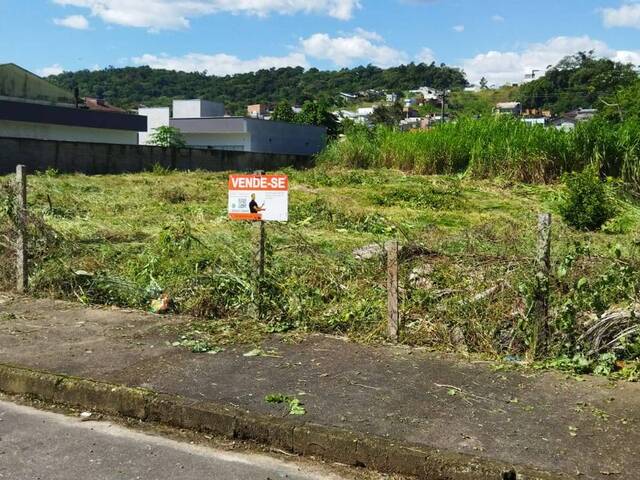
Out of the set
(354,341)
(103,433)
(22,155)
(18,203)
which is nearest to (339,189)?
(22,155)

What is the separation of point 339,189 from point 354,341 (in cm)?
1504

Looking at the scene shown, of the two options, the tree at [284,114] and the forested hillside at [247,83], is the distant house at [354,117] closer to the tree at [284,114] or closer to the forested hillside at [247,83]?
the tree at [284,114]

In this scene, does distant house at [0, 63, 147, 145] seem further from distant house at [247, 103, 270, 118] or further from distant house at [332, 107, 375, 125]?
distant house at [247, 103, 270, 118]

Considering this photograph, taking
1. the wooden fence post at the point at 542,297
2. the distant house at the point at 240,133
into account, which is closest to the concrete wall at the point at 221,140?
the distant house at the point at 240,133

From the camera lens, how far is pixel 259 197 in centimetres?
641

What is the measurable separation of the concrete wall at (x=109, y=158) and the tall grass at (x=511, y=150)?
716 centimetres

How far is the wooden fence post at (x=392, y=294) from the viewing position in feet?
19.0

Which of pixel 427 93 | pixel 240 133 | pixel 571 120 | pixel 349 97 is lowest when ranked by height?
pixel 240 133

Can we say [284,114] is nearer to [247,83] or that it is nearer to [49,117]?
[49,117]

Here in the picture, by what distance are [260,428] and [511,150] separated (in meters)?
19.3

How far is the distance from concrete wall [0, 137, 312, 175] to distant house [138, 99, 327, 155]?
38.7 ft

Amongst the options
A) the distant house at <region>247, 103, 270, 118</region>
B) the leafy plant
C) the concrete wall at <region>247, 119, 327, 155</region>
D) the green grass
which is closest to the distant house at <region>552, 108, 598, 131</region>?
the green grass

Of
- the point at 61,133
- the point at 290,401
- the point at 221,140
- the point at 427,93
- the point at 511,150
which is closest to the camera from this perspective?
the point at 290,401

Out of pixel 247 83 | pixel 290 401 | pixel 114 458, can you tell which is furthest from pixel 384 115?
pixel 247 83
